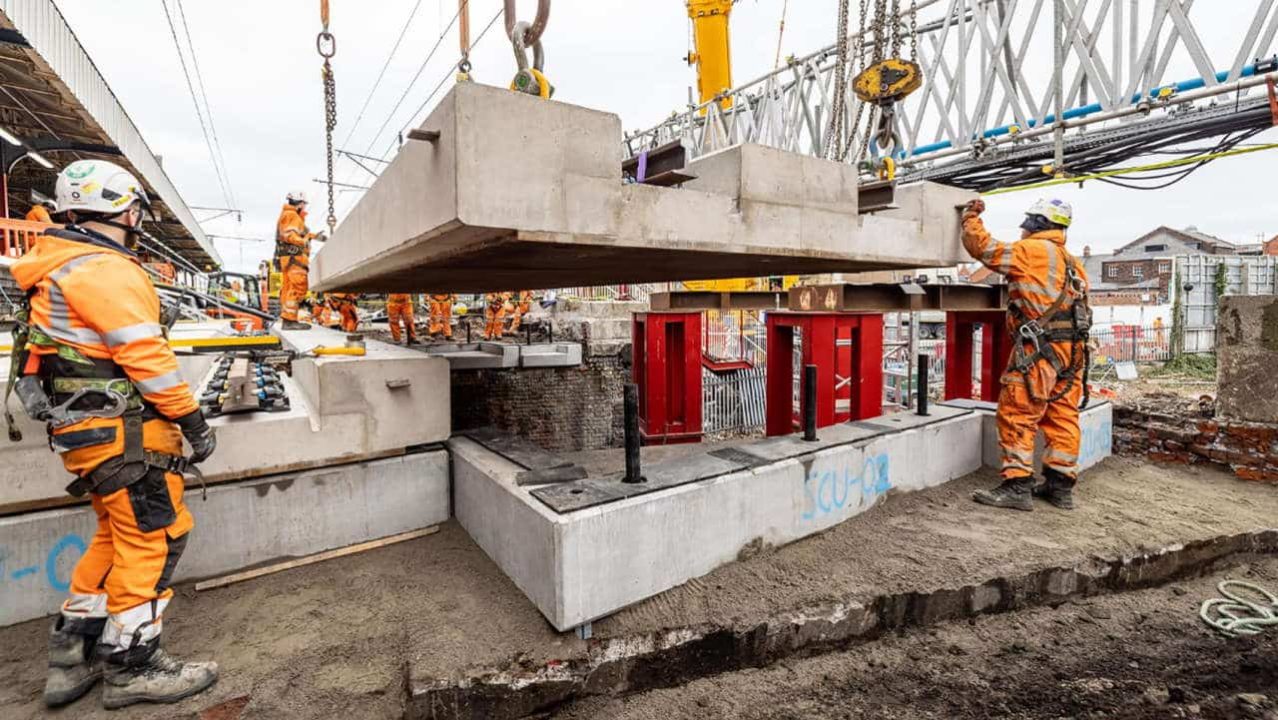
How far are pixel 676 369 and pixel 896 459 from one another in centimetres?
378

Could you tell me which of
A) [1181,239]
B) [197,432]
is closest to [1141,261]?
[1181,239]

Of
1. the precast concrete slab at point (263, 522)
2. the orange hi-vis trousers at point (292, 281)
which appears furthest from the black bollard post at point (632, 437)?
the orange hi-vis trousers at point (292, 281)

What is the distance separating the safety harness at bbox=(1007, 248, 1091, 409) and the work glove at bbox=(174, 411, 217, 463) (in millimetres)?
5287

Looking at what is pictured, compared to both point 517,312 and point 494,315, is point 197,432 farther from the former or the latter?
point 517,312

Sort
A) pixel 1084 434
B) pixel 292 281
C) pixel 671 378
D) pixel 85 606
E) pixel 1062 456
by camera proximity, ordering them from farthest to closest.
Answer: pixel 292 281 < pixel 671 378 < pixel 1084 434 < pixel 1062 456 < pixel 85 606

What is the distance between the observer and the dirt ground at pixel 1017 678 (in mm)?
2744

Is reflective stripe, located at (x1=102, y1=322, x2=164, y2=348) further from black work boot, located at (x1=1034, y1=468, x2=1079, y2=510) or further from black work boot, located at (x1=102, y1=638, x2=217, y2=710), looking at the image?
black work boot, located at (x1=1034, y1=468, x2=1079, y2=510)

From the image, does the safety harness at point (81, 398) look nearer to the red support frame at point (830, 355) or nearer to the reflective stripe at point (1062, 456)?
the red support frame at point (830, 355)

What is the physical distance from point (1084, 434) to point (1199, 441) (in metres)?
1.47

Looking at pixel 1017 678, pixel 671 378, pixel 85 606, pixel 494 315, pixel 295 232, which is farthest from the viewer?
pixel 494 315

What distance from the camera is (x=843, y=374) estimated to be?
862 cm

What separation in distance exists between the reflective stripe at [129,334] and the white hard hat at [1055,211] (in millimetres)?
5788

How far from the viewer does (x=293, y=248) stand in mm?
8898

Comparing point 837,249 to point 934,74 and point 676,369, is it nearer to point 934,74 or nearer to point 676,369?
point 676,369
